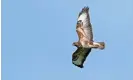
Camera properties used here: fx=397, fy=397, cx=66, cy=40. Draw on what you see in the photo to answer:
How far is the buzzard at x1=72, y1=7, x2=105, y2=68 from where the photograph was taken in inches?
939

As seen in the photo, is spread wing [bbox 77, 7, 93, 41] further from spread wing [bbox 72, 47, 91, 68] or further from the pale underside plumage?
spread wing [bbox 72, 47, 91, 68]

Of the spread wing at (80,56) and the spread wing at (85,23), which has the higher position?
the spread wing at (85,23)

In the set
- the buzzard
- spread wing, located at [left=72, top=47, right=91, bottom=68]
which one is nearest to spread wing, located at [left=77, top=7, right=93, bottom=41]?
the buzzard

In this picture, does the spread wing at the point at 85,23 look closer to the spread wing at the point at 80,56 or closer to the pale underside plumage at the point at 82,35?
the pale underside plumage at the point at 82,35

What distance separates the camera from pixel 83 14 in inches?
991

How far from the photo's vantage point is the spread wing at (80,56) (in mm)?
25641

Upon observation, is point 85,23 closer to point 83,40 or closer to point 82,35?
point 82,35

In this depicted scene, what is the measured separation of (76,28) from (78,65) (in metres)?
3.01

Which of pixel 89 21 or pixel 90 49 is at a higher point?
pixel 89 21

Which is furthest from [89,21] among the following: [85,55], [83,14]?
[85,55]

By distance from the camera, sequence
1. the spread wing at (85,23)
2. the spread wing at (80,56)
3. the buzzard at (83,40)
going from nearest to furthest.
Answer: the buzzard at (83,40)
the spread wing at (85,23)
the spread wing at (80,56)

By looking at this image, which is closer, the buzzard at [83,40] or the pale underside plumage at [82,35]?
the buzzard at [83,40]

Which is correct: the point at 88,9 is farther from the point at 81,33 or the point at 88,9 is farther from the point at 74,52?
the point at 74,52

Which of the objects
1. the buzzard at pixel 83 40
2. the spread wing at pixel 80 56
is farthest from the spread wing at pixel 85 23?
the spread wing at pixel 80 56
